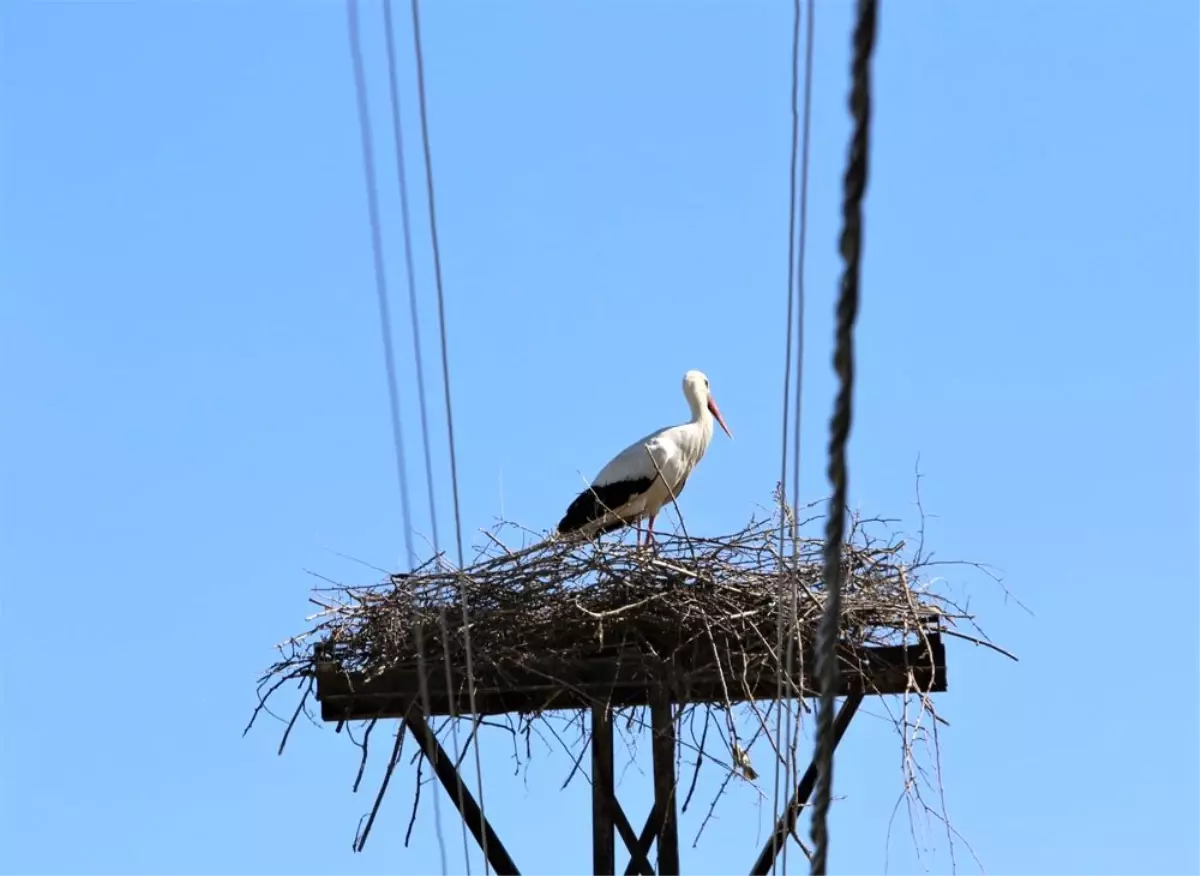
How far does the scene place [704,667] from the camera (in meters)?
7.55

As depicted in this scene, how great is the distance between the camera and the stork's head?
457 inches

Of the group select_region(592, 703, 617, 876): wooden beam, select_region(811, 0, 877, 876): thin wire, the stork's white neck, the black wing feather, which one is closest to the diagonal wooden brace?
select_region(592, 703, 617, 876): wooden beam

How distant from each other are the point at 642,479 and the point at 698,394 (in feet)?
2.70

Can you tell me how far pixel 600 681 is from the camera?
7613 millimetres

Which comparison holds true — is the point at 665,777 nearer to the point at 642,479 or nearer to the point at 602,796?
the point at 602,796

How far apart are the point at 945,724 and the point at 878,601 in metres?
0.57

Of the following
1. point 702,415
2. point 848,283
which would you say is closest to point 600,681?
point 702,415

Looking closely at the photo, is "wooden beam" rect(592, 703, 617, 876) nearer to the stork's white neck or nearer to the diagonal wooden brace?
the diagonal wooden brace

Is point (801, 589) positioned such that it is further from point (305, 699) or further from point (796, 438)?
point (796, 438)

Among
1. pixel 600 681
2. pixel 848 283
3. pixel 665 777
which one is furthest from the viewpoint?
pixel 665 777

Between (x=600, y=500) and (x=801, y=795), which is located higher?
(x=600, y=500)

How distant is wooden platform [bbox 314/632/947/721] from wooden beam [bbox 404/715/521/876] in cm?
11

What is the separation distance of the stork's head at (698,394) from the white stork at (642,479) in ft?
0.81

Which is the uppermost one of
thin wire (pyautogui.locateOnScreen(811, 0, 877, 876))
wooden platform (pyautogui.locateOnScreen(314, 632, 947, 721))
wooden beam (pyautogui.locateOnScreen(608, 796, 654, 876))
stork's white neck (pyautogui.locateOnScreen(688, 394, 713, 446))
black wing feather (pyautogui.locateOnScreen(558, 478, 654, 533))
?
stork's white neck (pyautogui.locateOnScreen(688, 394, 713, 446))
